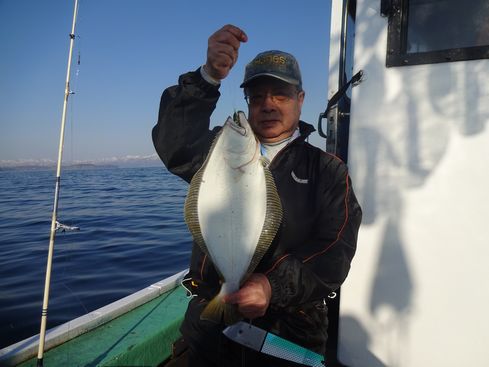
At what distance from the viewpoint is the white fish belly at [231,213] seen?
145cm

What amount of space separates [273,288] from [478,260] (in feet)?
5.07

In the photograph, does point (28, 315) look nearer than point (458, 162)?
No

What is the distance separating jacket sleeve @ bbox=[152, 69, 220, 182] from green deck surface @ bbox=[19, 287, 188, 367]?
4.84ft

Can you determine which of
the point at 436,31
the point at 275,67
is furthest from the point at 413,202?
the point at 275,67

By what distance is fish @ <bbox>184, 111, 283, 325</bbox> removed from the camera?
1.45 metres

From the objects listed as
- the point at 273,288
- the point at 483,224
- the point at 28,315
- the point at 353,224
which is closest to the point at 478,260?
the point at 483,224

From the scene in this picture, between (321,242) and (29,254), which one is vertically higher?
(321,242)

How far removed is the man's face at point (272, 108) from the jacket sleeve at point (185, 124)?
1.34 feet

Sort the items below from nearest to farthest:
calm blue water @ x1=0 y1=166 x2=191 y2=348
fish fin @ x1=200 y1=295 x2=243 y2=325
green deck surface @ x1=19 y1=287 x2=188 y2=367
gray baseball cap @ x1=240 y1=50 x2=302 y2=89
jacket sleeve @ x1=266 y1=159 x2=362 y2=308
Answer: fish fin @ x1=200 y1=295 x2=243 y2=325 → jacket sleeve @ x1=266 y1=159 x2=362 y2=308 → gray baseball cap @ x1=240 y1=50 x2=302 y2=89 → green deck surface @ x1=19 y1=287 x2=188 y2=367 → calm blue water @ x1=0 y1=166 x2=191 y2=348

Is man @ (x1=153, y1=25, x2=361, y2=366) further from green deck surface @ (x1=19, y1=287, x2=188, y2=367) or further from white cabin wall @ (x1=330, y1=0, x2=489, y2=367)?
green deck surface @ (x1=19, y1=287, x2=188, y2=367)

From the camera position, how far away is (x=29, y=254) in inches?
292

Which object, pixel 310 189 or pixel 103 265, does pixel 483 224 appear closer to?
pixel 310 189

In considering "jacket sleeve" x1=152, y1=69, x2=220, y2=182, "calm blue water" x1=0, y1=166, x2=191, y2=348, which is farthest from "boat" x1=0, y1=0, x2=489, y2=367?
"calm blue water" x1=0, y1=166, x2=191, y2=348

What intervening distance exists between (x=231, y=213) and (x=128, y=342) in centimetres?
180
